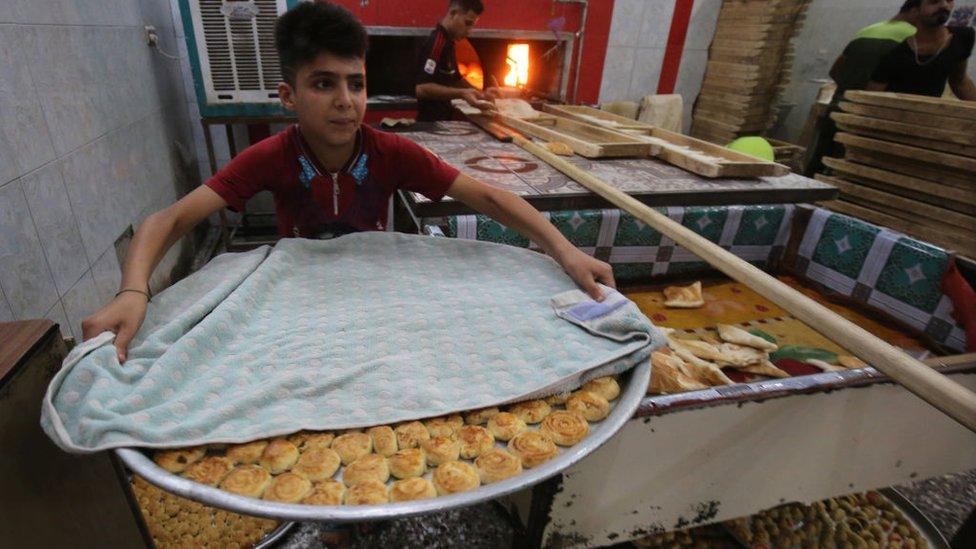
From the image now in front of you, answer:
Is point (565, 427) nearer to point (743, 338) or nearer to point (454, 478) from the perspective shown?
point (454, 478)

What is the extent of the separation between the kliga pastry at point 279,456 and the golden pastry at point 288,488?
19 millimetres

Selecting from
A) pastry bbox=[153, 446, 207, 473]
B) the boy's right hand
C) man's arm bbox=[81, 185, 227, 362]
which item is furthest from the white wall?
pastry bbox=[153, 446, 207, 473]

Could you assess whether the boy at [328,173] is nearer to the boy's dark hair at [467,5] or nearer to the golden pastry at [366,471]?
the golden pastry at [366,471]

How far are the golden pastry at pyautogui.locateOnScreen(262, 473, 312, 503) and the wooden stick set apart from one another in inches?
46.1

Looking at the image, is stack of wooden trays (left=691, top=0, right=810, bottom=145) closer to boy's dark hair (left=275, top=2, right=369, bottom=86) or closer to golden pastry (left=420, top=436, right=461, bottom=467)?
boy's dark hair (left=275, top=2, right=369, bottom=86)

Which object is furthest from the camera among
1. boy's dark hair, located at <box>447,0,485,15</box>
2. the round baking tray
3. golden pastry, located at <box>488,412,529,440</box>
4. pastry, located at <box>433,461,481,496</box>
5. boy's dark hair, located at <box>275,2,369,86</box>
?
boy's dark hair, located at <box>447,0,485,15</box>

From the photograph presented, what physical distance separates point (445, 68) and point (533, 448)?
4.28 m

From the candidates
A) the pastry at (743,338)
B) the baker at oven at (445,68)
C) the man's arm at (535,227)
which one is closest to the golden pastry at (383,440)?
the man's arm at (535,227)

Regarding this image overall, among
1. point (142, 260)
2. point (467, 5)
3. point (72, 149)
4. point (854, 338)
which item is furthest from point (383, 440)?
point (467, 5)

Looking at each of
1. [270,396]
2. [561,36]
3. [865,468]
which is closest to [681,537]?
[865,468]

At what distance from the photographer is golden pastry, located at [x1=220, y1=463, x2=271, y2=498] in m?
0.79

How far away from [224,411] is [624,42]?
20.4 ft

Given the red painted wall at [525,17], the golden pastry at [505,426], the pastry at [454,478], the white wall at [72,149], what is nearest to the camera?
the pastry at [454,478]

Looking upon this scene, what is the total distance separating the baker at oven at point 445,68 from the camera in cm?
412
